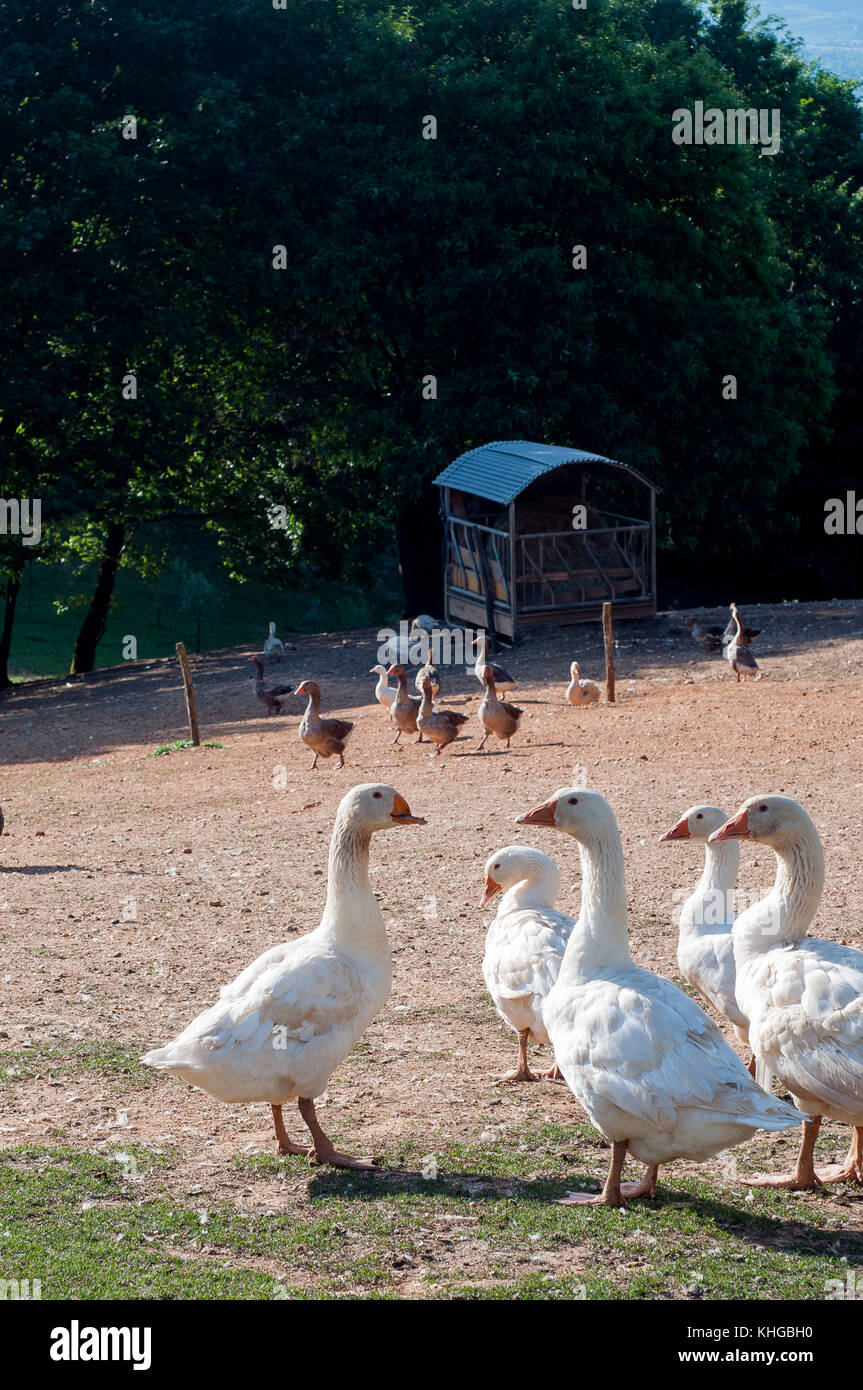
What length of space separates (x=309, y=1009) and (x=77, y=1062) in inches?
99.4

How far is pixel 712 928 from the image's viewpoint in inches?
329

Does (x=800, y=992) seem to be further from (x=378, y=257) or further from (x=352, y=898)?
(x=378, y=257)

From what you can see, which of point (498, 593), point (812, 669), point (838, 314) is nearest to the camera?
point (812, 669)

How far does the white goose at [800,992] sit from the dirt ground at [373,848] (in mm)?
981

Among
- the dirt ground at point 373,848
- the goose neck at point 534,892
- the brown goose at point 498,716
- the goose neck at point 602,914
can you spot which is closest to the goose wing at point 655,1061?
the goose neck at point 602,914

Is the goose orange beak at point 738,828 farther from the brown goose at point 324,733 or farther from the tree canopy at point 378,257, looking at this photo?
the tree canopy at point 378,257

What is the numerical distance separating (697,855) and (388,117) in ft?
80.1

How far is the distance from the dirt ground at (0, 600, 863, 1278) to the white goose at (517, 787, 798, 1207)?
75 cm

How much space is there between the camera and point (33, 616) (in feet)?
174

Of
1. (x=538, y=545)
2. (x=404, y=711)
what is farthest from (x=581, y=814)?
(x=538, y=545)

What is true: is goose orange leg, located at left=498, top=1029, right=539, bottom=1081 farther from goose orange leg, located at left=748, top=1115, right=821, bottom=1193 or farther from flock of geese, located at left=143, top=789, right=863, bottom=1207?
goose orange leg, located at left=748, top=1115, right=821, bottom=1193

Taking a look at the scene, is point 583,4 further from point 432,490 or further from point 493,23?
point 432,490

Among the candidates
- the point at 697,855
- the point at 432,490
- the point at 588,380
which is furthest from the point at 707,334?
the point at 697,855

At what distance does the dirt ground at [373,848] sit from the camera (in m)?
8.01
